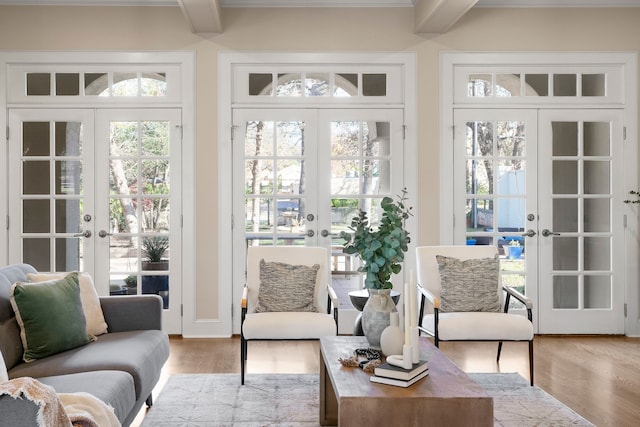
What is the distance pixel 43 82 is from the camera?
512cm

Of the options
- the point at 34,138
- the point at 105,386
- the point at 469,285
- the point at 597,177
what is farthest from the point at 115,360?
the point at 597,177

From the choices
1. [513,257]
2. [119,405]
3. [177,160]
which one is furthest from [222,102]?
[119,405]

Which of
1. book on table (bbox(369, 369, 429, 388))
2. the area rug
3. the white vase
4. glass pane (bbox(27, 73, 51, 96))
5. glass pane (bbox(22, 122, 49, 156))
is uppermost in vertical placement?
glass pane (bbox(27, 73, 51, 96))

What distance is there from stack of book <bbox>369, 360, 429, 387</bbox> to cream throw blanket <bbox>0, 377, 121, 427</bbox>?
1021 millimetres

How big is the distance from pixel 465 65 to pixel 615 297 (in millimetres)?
2491

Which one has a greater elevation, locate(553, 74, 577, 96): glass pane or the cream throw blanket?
locate(553, 74, 577, 96): glass pane

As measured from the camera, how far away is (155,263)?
5.17 m

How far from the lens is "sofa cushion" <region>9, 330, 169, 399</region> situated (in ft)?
8.51

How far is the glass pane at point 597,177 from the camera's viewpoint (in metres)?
5.26

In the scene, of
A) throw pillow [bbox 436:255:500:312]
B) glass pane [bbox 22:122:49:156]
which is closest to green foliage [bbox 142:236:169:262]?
glass pane [bbox 22:122:49:156]

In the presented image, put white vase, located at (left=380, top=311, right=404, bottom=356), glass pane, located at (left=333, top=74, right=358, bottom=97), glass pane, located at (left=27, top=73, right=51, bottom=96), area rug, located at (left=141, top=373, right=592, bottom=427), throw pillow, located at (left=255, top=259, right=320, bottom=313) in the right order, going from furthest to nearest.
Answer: glass pane, located at (left=333, top=74, right=358, bottom=97)
glass pane, located at (left=27, top=73, right=51, bottom=96)
throw pillow, located at (left=255, top=259, right=320, bottom=313)
area rug, located at (left=141, top=373, right=592, bottom=427)
white vase, located at (left=380, top=311, right=404, bottom=356)

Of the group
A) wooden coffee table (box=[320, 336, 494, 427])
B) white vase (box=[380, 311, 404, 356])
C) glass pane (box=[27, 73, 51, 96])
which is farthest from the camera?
glass pane (box=[27, 73, 51, 96])

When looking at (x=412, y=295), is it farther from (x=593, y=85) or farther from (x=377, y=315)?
(x=593, y=85)

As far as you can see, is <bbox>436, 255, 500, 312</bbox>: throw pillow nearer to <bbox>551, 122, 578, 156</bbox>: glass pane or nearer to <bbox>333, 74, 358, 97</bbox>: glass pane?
<bbox>551, 122, 578, 156</bbox>: glass pane
